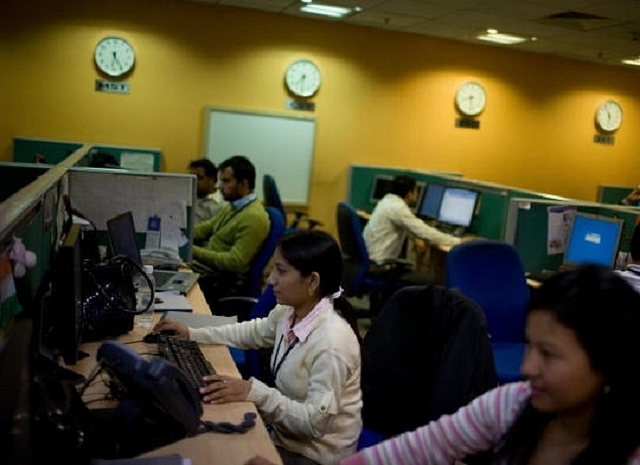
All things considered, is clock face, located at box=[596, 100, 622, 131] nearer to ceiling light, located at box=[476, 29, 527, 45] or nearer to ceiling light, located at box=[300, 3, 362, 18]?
ceiling light, located at box=[476, 29, 527, 45]

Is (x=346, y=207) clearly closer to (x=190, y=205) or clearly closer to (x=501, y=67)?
(x=190, y=205)

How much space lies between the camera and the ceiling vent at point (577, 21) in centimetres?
552

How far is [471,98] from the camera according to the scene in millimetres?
7418

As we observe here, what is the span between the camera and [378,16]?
245 inches

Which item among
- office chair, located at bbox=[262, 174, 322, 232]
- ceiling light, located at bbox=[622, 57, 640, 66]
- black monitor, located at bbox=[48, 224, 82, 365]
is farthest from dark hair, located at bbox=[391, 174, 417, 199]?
ceiling light, located at bbox=[622, 57, 640, 66]

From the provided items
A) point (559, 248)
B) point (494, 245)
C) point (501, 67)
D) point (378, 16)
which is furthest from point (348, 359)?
point (501, 67)

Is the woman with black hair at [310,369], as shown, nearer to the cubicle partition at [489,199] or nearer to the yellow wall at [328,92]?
the cubicle partition at [489,199]

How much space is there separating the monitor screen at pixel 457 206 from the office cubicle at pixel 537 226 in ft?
4.25

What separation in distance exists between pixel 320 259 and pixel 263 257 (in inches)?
69.9

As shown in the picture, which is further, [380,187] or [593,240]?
[380,187]

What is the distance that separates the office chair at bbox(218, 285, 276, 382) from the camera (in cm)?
242

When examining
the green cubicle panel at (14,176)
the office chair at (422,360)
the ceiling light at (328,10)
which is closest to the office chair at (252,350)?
the office chair at (422,360)

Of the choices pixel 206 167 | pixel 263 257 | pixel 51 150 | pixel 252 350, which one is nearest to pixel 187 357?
pixel 252 350

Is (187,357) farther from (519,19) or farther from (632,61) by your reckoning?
(632,61)
